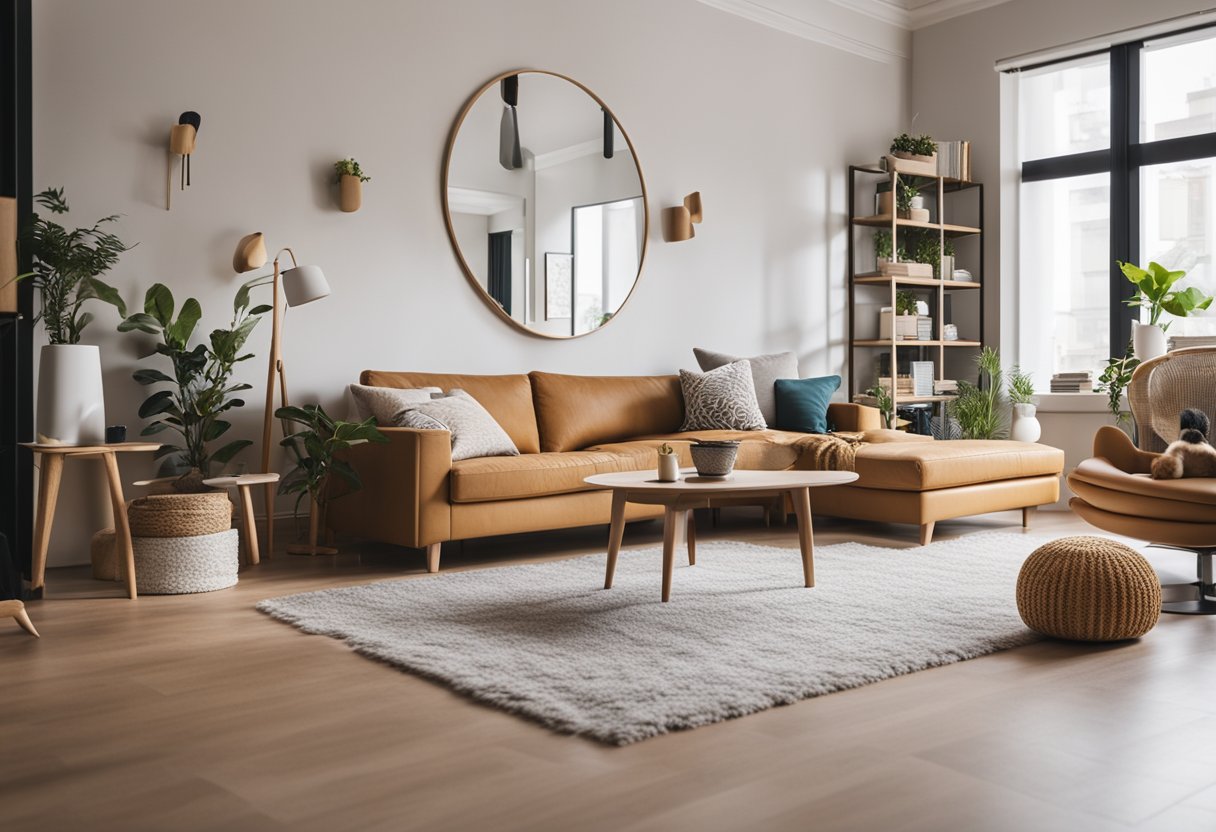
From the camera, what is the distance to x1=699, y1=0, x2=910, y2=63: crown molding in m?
6.67

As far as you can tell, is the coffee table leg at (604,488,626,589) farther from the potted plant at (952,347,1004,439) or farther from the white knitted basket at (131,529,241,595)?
the potted plant at (952,347,1004,439)

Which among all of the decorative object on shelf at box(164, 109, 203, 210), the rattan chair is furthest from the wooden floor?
the decorative object on shelf at box(164, 109, 203, 210)

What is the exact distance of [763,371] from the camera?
6.15 metres

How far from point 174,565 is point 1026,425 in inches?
196

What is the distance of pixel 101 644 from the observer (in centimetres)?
303

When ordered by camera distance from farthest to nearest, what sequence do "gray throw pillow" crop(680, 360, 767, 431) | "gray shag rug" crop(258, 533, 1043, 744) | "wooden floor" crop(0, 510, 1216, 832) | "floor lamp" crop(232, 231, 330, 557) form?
"gray throw pillow" crop(680, 360, 767, 431), "floor lamp" crop(232, 231, 330, 557), "gray shag rug" crop(258, 533, 1043, 744), "wooden floor" crop(0, 510, 1216, 832)

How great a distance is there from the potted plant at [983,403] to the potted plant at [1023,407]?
0.30 ft

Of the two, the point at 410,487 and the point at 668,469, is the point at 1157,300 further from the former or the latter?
the point at 410,487

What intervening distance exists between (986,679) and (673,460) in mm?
1292

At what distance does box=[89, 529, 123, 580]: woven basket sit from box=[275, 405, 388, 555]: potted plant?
668mm

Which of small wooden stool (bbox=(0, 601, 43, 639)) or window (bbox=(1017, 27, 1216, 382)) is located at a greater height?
window (bbox=(1017, 27, 1216, 382))

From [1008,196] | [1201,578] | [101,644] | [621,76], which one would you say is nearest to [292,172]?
[621,76]

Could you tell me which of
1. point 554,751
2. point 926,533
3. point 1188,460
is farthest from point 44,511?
point 1188,460

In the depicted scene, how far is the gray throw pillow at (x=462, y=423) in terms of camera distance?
4.40 metres
